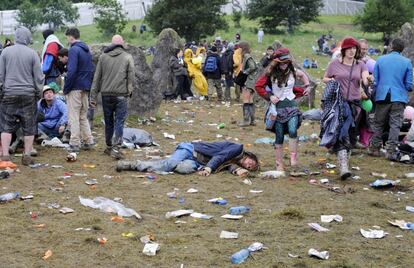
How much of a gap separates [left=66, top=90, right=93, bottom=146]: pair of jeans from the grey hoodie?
1.10 metres

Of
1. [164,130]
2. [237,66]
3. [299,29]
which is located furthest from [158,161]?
[299,29]

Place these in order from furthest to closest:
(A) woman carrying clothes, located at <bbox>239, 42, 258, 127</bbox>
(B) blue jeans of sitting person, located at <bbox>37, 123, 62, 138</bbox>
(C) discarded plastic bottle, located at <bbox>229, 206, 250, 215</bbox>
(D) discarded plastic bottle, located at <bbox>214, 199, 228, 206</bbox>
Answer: (A) woman carrying clothes, located at <bbox>239, 42, 258, 127</bbox> → (B) blue jeans of sitting person, located at <bbox>37, 123, 62, 138</bbox> → (D) discarded plastic bottle, located at <bbox>214, 199, 228, 206</bbox> → (C) discarded plastic bottle, located at <bbox>229, 206, 250, 215</bbox>

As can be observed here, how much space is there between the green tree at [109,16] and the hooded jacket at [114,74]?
31299mm

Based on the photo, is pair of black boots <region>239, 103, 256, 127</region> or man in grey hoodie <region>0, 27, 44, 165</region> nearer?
man in grey hoodie <region>0, 27, 44, 165</region>

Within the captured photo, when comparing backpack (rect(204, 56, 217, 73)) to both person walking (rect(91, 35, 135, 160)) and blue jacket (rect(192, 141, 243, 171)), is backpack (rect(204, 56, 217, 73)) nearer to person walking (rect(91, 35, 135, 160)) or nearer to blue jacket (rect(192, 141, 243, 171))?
person walking (rect(91, 35, 135, 160))

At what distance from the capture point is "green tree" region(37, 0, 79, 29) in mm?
45750

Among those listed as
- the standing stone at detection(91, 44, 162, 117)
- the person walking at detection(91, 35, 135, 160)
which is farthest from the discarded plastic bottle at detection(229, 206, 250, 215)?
the standing stone at detection(91, 44, 162, 117)

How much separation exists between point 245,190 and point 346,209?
4.54ft

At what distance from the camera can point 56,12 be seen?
46.5 meters

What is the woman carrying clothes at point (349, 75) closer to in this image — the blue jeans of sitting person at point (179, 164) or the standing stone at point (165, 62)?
the blue jeans of sitting person at point (179, 164)

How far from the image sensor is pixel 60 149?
9.93 m

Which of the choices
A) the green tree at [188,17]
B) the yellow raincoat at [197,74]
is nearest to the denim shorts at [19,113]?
the yellow raincoat at [197,74]

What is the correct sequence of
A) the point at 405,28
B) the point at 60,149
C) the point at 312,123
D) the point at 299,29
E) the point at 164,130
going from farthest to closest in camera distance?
the point at 299,29
the point at 405,28
the point at 312,123
the point at 164,130
the point at 60,149

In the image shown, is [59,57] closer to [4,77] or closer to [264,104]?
[4,77]
